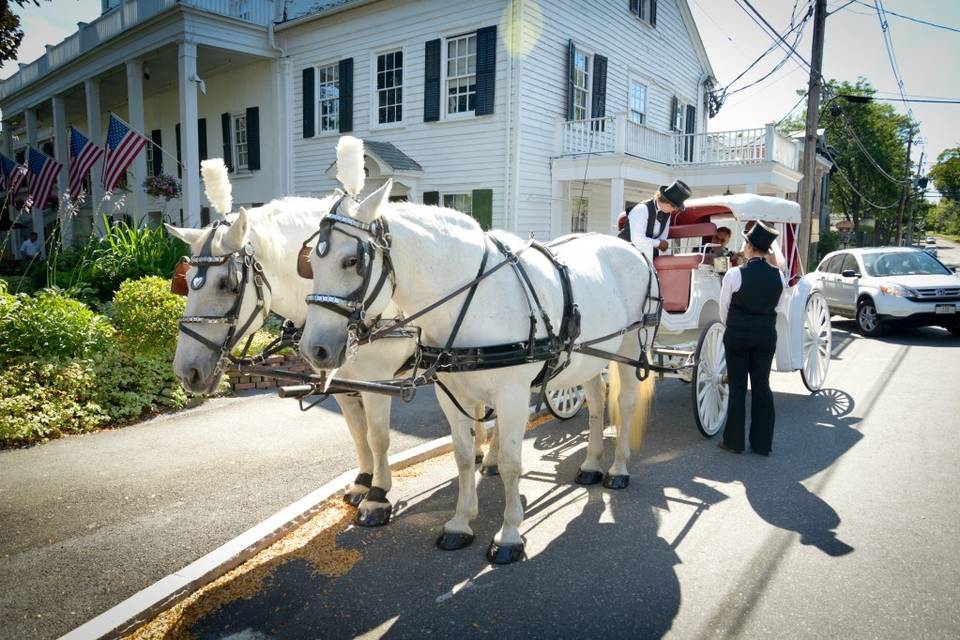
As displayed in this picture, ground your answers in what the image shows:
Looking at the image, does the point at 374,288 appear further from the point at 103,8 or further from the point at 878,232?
the point at 878,232

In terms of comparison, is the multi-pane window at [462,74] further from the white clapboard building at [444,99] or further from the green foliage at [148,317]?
the green foliage at [148,317]

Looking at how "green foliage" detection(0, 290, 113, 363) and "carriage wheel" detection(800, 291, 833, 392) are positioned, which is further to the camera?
"carriage wheel" detection(800, 291, 833, 392)

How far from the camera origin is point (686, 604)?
3.24 meters

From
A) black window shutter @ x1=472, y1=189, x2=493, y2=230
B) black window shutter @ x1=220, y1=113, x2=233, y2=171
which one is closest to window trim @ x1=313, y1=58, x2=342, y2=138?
black window shutter @ x1=220, y1=113, x2=233, y2=171

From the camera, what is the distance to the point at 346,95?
622 inches

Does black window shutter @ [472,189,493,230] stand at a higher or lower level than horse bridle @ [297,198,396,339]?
higher

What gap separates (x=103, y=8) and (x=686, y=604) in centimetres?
3162

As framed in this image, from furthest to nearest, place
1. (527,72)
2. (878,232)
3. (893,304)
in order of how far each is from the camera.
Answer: (878,232) → (527,72) → (893,304)

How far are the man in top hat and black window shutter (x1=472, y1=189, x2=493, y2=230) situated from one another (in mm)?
7773

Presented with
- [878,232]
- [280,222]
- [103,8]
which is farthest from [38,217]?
[878,232]

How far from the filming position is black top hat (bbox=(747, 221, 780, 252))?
17.1ft

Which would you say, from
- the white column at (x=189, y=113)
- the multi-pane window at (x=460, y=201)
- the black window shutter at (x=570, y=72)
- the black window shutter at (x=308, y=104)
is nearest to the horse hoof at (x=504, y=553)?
the multi-pane window at (x=460, y=201)

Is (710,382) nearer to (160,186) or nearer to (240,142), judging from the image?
(160,186)

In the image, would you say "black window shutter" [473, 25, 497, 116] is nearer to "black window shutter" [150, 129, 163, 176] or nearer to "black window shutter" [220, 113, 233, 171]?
"black window shutter" [220, 113, 233, 171]
